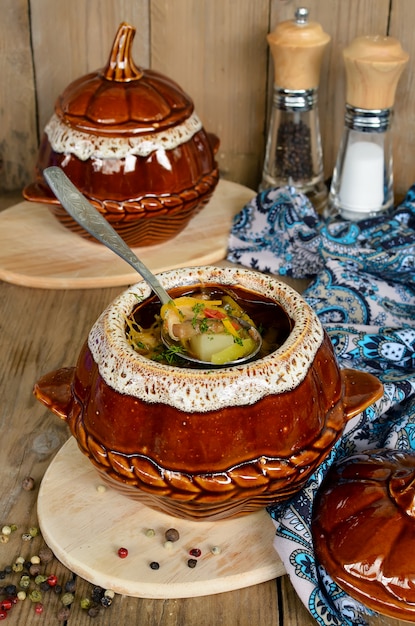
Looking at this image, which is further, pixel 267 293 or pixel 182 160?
pixel 182 160

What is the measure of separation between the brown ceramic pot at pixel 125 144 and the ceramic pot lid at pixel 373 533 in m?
0.52

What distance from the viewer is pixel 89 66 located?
140cm

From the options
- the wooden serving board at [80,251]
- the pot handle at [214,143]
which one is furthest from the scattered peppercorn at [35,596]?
the pot handle at [214,143]

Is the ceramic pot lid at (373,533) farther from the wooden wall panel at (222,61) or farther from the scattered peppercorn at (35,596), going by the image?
the wooden wall panel at (222,61)

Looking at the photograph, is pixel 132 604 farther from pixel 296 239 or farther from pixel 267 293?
pixel 296 239

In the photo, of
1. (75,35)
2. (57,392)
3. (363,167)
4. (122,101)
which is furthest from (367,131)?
(57,392)

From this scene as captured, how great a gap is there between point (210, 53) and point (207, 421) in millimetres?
825

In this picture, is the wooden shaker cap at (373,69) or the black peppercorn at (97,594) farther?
the wooden shaker cap at (373,69)

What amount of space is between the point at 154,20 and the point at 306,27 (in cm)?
26

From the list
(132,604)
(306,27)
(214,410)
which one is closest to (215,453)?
(214,410)

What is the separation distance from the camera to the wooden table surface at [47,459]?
28.6 inches

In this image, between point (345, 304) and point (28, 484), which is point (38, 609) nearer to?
point (28, 484)

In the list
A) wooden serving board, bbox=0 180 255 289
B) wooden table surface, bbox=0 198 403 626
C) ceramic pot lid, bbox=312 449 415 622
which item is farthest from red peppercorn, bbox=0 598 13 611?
wooden serving board, bbox=0 180 255 289

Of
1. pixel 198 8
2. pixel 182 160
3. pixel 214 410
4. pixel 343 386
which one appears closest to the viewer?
pixel 214 410
